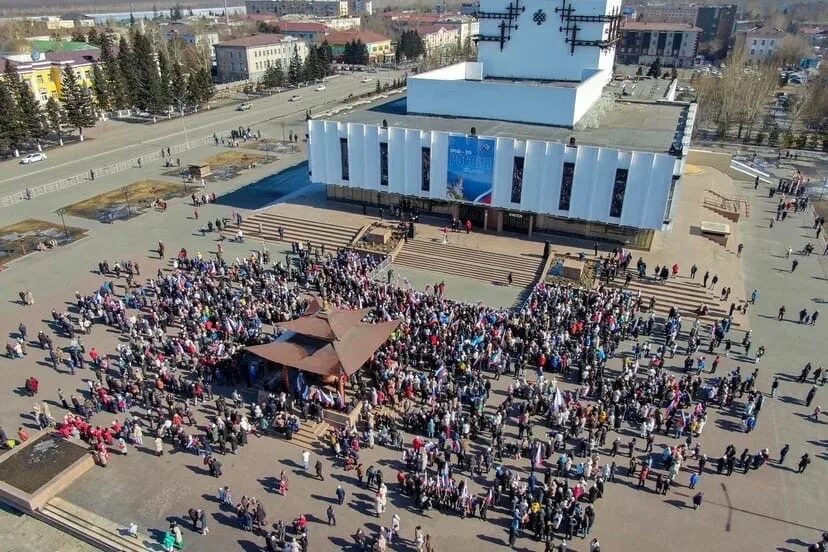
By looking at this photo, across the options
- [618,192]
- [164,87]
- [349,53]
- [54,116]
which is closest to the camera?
[618,192]

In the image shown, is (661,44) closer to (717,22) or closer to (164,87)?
(717,22)

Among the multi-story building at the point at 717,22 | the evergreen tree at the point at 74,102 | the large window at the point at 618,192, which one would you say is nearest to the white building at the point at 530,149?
the large window at the point at 618,192

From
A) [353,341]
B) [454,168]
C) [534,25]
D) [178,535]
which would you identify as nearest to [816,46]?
[534,25]

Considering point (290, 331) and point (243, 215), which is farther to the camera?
point (243, 215)

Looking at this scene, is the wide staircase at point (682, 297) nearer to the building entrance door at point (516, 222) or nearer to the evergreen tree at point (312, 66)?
the building entrance door at point (516, 222)

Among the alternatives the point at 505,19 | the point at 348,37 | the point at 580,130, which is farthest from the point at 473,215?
the point at 348,37

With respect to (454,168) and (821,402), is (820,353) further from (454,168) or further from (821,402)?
(454,168)

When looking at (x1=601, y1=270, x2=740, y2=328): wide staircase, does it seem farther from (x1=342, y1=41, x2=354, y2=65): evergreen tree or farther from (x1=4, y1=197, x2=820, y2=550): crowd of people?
(x1=342, y1=41, x2=354, y2=65): evergreen tree
